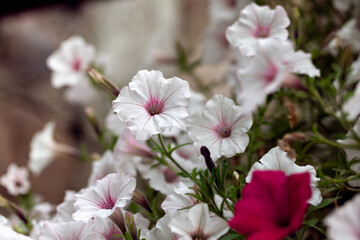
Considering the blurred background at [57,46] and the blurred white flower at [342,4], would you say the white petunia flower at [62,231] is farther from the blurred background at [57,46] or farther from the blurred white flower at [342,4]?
the blurred background at [57,46]

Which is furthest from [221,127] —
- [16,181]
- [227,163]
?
[16,181]

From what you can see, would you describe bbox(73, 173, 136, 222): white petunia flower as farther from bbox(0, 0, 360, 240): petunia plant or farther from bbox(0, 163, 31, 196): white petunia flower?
bbox(0, 163, 31, 196): white petunia flower

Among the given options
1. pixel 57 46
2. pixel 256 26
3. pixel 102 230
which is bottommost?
pixel 57 46

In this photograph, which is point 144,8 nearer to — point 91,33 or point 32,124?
point 91,33

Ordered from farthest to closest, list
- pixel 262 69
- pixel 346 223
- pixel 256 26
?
1. pixel 256 26
2. pixel 262 69
3. pixel 346 223

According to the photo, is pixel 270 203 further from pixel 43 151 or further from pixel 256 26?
pixel 43 151

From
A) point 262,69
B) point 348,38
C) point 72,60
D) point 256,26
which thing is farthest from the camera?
point 72,60
